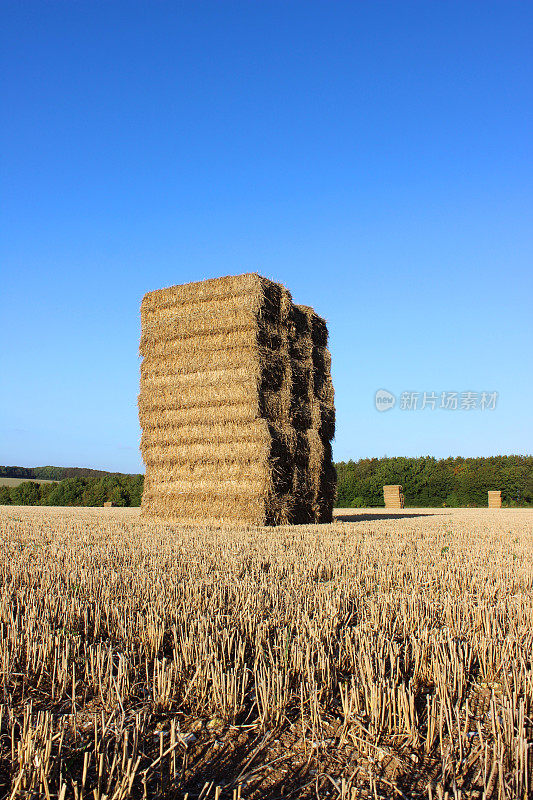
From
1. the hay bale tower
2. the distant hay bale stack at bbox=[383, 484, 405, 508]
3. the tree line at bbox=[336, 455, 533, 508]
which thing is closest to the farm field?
the hay bale tower

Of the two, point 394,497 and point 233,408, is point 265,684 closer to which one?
point 233,408

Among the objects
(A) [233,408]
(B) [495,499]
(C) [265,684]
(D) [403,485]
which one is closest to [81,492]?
(D) [403,485]

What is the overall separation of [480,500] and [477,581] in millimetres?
39874

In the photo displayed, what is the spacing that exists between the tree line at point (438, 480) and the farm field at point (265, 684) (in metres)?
37.1

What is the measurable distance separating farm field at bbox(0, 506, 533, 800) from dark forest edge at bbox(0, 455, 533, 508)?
124 ft

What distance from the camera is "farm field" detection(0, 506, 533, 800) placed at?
2.19 metres

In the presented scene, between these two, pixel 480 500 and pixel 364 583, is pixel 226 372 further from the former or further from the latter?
pixel 480 500

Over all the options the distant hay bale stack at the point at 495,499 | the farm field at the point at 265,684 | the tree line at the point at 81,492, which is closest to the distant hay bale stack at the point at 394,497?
the distant hay bale stack at the point at 495,499

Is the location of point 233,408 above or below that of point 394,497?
above

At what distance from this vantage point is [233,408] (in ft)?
40.5

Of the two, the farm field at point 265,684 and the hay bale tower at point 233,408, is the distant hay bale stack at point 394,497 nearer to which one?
the hay bale tower at point 233,408

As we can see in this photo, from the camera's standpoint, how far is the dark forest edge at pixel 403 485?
42.8 m

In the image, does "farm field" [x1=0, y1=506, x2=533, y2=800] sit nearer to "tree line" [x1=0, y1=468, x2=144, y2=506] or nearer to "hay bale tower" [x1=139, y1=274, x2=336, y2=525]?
"hay bale tower" [x1=139, y1=274, x2=336, y2=525]

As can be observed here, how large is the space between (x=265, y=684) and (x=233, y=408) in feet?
31.6
